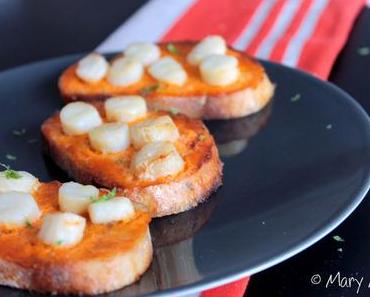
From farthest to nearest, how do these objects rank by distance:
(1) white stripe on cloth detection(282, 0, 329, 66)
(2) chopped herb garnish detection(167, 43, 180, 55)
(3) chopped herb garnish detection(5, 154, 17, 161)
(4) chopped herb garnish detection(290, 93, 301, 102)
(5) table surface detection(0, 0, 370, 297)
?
1. (1) white stripe on cloth detection(282, 0, 329, 66)
2. (2) chopped herb garnish detection(167, 43, 180, 55)
3. (4) chopped herb garnish detection(290, 93, 301, 102)
4. (3) chopped herb garnish detection(5, 154, 17, 161)
5. (5) table surface detection(0, 0, 370, 297)

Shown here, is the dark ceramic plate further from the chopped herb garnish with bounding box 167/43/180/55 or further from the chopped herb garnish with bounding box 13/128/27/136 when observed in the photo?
the chopped herb garnish with bounding box 167/43/180/55

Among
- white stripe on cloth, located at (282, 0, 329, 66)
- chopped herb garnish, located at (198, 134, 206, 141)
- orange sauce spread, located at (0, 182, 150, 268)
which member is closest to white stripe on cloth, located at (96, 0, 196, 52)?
white stripe on cloth, located at (282, 0, 329, 66)

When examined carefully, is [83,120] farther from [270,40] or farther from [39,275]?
[270,40]

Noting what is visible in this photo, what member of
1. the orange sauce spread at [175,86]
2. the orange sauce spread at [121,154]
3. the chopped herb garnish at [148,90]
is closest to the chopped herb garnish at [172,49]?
the orange sauce spread at [175,86]

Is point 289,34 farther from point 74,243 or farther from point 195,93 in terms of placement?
point 74,243

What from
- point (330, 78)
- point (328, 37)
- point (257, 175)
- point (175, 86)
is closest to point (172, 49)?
point (175, 86)

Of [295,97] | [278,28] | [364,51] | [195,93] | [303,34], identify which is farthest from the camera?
[278,28]

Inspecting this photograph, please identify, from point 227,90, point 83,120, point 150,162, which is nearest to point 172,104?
point 227,90
